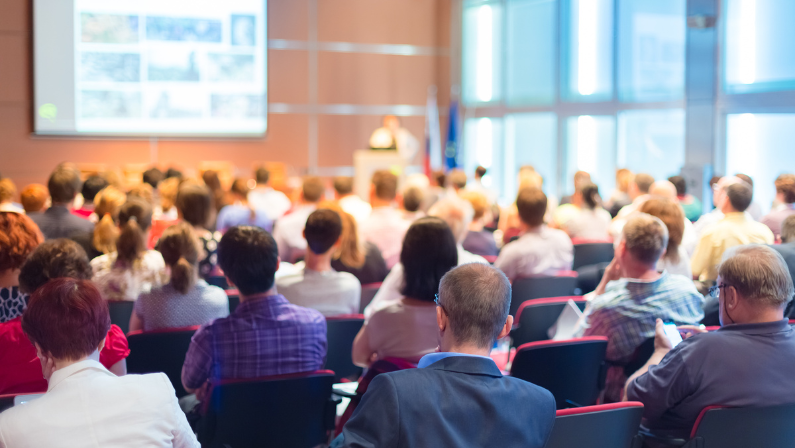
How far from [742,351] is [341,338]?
75.3 inches

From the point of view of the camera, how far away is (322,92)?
12688 mm

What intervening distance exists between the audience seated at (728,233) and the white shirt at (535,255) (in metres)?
0.85

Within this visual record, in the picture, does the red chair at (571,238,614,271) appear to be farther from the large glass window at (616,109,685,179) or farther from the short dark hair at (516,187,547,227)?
the large glass window at (616,109,685,179)

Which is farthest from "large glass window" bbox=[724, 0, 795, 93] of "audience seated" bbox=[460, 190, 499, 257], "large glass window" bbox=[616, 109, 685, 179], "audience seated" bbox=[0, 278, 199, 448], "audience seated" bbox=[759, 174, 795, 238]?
"audience seated" bbox=[0, 278, 199, 448]

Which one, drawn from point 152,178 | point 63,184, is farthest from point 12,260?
point 152,178

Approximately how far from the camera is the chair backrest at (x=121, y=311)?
12.2ft

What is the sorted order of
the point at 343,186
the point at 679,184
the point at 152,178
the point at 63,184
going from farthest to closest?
the point at 152,178 < the point at 679,184 < the point at 343,186 < the point at 63,184

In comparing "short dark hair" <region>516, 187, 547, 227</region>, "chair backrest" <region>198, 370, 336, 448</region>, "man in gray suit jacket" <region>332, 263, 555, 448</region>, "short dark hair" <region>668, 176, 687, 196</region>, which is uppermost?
"short dark hair" <region>668, 176, 687, 196</region>

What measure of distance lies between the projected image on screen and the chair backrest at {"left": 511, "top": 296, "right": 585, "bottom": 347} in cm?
875

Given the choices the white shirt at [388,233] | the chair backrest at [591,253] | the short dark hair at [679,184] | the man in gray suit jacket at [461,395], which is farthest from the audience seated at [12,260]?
the short dark hair at [679,184]

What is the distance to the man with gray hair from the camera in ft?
7.33

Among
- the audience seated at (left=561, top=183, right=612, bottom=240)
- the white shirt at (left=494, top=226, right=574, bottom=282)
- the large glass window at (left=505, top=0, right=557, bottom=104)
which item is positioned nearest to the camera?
the white shirt at (left=494, top=226, right=574, bottom=282)

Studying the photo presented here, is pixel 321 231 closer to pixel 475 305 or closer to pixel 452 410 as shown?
pixel 475 305

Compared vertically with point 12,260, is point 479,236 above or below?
below
